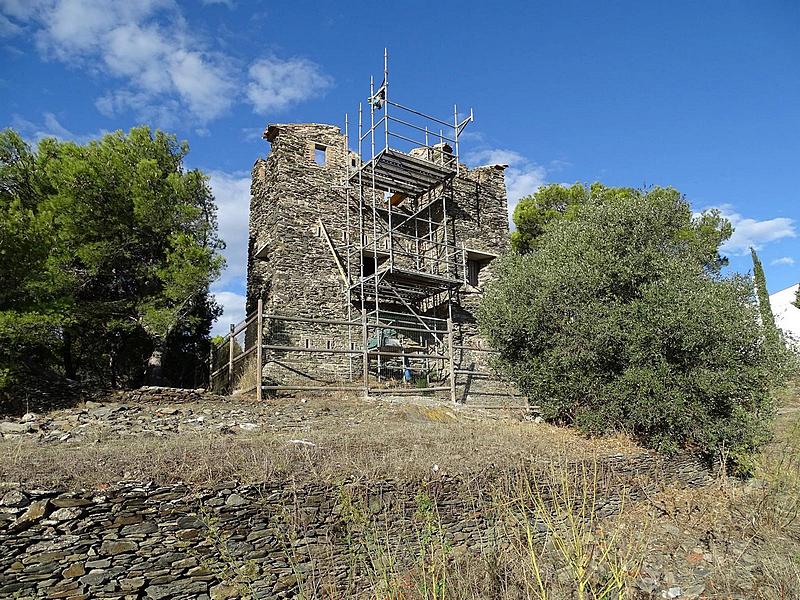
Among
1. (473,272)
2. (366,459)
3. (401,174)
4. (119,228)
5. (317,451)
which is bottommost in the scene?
(366,459)

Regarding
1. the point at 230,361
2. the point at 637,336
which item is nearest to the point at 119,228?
the point at 230,361

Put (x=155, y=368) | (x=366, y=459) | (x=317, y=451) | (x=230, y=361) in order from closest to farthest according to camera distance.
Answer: (x=366, y=459), (x=317, y=451), (x=230, y=361), (x=155, y=368)

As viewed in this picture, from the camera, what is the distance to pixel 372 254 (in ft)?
63.0

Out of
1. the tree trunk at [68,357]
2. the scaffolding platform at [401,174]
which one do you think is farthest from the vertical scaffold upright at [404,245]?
the tree trunk at [68,357]

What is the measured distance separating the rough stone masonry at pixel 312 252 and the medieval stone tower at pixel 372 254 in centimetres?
3

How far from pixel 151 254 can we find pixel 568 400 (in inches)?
→ 489

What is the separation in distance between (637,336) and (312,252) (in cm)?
1024

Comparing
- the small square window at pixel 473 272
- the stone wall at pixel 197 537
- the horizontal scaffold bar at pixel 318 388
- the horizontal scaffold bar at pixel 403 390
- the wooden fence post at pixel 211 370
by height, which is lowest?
the stone wall at pixel 197 537

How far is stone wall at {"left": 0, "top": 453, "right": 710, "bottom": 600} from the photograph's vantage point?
5.68m

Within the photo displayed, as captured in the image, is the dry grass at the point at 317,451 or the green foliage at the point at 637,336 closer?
the dry grass at the point at 317,451

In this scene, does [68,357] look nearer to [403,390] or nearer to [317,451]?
[403,390]

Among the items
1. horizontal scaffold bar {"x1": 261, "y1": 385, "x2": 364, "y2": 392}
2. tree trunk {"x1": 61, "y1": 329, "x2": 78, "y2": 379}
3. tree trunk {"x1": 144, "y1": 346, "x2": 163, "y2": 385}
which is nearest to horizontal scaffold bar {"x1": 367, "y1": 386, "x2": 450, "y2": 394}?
horizontal scaffold bar {"x1": 261, "y1": 385, "x2": 364, "y2": 392}

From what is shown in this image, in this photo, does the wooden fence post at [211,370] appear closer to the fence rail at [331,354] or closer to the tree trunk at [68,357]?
the fence rail at [331,354]

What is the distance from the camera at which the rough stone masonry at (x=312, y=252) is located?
16.9 m
